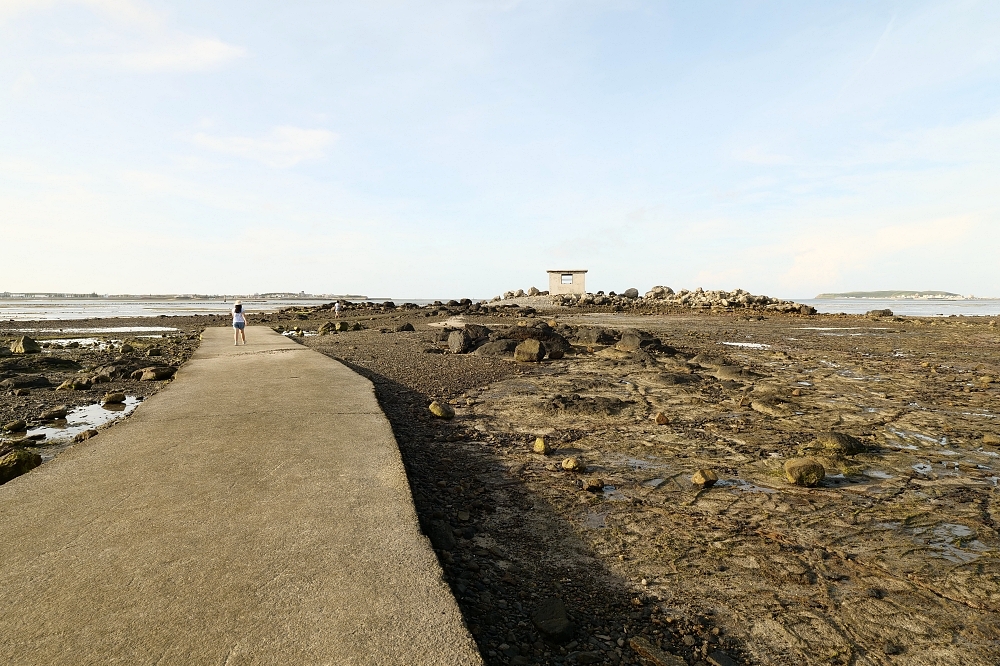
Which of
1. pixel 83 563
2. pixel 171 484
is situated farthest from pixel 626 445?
pixel 83 563

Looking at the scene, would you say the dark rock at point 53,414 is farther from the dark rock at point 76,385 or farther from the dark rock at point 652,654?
the dark rock at point 652,654

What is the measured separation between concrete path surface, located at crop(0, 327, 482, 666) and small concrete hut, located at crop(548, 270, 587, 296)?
3635cm

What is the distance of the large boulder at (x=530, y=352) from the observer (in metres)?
11.1

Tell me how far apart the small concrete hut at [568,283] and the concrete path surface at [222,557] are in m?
36.4

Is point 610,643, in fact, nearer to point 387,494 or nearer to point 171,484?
point 387,494

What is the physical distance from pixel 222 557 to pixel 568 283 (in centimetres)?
3911

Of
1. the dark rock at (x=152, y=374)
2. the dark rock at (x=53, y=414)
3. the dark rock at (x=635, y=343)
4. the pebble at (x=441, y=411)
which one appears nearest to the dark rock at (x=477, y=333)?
the dark rock at (x=635, y=343)

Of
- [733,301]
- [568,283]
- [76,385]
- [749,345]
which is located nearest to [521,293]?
[568,283]

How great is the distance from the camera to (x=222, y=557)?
2559mm

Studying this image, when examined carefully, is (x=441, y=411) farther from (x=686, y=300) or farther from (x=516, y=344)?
(x=686, y=300)

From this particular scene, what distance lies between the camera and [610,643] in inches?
95.6

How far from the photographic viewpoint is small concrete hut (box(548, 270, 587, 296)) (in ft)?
132

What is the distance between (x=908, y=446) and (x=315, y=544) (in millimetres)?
5824

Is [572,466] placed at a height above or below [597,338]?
below
